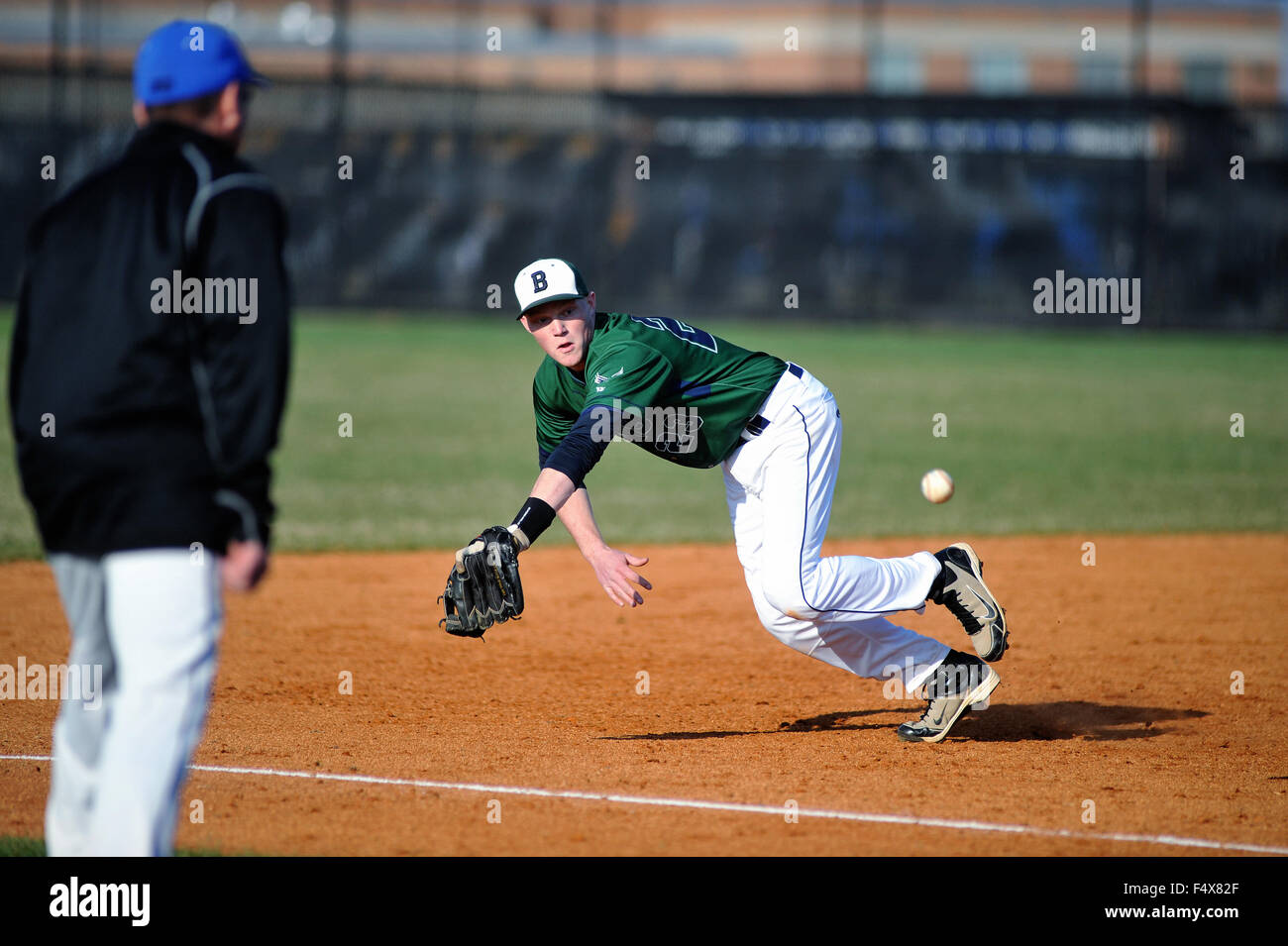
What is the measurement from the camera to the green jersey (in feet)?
15.0

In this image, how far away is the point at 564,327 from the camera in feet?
15.6

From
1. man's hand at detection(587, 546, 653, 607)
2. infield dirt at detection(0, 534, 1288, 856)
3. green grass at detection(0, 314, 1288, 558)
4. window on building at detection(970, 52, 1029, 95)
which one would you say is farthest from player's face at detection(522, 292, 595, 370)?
window on building at detection(970, 52, 1029, 95)

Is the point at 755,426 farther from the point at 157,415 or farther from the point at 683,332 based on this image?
the point at 157,415

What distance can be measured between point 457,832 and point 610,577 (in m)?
0.89

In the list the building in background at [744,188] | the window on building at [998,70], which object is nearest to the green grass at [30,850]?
the building in background at [744,188]

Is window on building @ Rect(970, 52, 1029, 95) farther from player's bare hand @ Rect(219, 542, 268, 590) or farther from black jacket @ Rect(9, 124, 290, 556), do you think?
player's bare hand @ Rect(219, 542, 268, 590)

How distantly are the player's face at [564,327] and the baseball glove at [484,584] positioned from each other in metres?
0.74

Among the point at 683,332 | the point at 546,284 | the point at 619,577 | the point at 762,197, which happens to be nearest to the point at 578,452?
the point at 619,577

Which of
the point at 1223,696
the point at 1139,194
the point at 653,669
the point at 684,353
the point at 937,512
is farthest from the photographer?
the point at 1139,194

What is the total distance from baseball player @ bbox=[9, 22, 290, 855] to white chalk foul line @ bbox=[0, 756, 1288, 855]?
1.74m

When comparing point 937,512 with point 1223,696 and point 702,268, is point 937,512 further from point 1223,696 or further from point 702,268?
point 702,268

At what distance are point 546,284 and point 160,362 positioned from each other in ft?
6.42

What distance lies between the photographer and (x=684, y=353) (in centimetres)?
489

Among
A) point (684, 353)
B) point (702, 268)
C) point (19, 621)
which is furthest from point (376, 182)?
point (684, 353)
